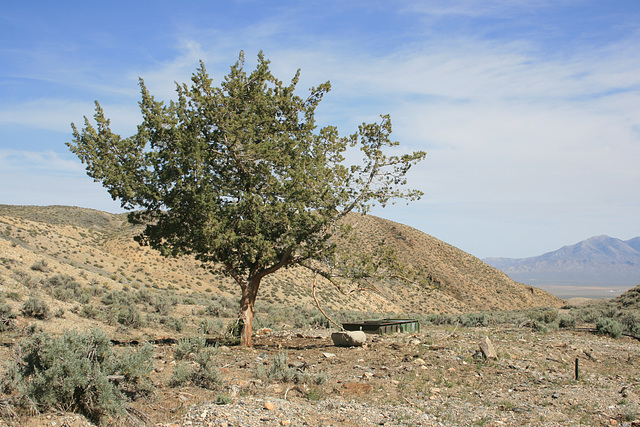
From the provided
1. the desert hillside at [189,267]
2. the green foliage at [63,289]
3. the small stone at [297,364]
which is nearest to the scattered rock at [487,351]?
the desert hillside at [189,267]

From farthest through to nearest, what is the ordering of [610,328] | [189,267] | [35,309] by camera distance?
[189,267] < [610,328] < [35,309]

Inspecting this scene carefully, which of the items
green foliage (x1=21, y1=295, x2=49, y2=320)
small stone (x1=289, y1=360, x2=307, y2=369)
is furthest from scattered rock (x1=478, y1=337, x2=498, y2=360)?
green foliage (x1=21, y1=295, x2=49, y2=320)

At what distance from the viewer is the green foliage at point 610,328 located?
18172mm

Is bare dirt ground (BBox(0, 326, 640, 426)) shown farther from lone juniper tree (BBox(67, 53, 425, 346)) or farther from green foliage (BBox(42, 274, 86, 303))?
green foliage (BBox(42, 274, 86, 303))

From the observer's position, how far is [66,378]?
6469 mm

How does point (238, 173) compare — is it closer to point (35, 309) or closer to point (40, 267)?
point (35, 309)

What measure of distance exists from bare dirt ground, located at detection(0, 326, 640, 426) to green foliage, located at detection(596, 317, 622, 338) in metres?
3.03

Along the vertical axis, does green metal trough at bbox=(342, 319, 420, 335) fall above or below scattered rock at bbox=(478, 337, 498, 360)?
below

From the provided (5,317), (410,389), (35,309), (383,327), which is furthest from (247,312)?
(5,317)

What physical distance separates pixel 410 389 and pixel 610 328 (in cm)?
1285

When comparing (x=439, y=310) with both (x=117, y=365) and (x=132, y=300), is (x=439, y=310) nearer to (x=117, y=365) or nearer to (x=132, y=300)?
(x=132, y=300)

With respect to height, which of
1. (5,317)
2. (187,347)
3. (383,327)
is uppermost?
(5,317)

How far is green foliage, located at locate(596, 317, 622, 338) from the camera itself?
1817cm

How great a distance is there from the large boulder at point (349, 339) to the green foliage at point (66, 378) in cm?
854
